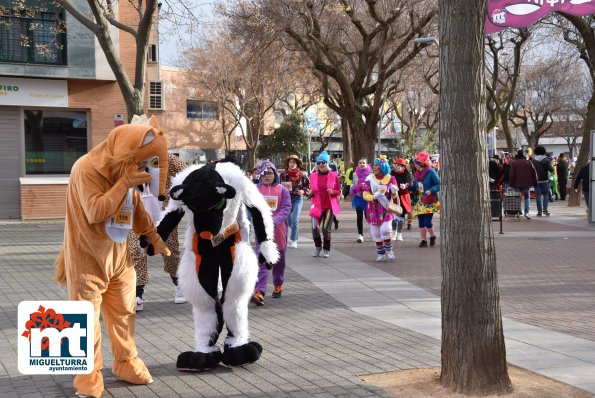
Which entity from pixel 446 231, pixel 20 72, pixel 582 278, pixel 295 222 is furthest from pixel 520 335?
pixel 20 72

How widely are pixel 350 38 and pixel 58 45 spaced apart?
12.2m

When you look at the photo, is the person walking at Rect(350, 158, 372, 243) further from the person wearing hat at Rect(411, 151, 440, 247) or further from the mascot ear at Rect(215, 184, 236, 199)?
the mascot ear at Rect(215, 184, 236, 199)

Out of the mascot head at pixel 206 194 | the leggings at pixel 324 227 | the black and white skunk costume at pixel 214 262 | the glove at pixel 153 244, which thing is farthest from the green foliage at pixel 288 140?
the glove at pixel 153 244

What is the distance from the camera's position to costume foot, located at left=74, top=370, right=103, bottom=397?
5043 mm

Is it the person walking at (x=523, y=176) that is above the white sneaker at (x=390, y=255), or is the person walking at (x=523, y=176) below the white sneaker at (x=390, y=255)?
above

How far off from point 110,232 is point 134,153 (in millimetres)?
606

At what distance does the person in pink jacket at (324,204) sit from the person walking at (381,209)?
608mm

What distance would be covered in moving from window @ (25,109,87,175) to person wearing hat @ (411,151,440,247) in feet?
36.5

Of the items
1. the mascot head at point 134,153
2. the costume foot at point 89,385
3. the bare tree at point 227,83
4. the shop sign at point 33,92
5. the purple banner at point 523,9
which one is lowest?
the costume foot at point 89,385

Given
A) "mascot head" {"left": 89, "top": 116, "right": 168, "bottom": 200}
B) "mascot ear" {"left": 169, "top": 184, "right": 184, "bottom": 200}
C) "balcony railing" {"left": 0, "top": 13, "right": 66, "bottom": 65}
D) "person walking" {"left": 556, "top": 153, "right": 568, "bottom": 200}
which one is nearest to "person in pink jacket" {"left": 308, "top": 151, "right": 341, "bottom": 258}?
"mascot ear" {"left": 169, "top": 184, "right": 184, "bottom": 200}

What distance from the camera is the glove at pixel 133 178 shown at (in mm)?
5090

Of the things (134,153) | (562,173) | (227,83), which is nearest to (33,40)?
(134,153)

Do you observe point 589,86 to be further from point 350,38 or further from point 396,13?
point 396,13

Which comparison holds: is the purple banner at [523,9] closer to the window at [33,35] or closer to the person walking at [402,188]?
the person walking at [402,188]
